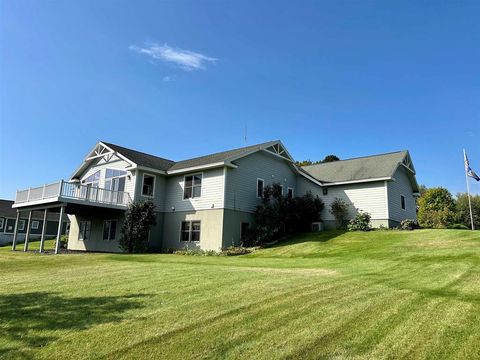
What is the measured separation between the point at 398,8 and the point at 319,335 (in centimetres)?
1499

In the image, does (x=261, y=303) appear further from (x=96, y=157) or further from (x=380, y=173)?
(x=96, y=157)

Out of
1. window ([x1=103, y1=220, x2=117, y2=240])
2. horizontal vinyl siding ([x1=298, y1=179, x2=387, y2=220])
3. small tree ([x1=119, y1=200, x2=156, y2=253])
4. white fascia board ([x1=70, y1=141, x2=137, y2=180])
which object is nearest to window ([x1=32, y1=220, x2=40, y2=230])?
white fascia board ([x1=70, y1=141, x2=137, y2=180])

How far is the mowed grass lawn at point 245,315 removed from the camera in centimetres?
449

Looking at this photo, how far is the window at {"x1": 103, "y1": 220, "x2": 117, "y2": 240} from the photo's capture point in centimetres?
2598

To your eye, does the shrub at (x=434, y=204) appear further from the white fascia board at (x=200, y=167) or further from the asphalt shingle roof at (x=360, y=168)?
the white fascia board at (x=200, y=167)

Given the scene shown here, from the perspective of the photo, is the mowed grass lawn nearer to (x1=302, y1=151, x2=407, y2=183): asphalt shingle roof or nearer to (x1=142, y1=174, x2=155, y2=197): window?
(x1=142, y1=174, x2=155, y2=197): window

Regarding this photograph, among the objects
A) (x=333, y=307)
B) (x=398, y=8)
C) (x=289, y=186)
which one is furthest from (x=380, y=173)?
(x=333, y=307)

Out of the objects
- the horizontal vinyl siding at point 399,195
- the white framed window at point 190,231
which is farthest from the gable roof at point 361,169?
the white framed window at point 190,231

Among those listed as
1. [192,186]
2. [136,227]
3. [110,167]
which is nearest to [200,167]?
[192,186]

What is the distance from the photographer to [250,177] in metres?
24.2

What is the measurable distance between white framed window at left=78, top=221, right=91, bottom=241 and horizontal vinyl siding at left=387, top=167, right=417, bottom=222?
2215 cm

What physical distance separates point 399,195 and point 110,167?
2122cm

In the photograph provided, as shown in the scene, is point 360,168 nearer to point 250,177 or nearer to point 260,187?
point 260,187

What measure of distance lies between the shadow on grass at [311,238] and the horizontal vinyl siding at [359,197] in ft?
8.42
